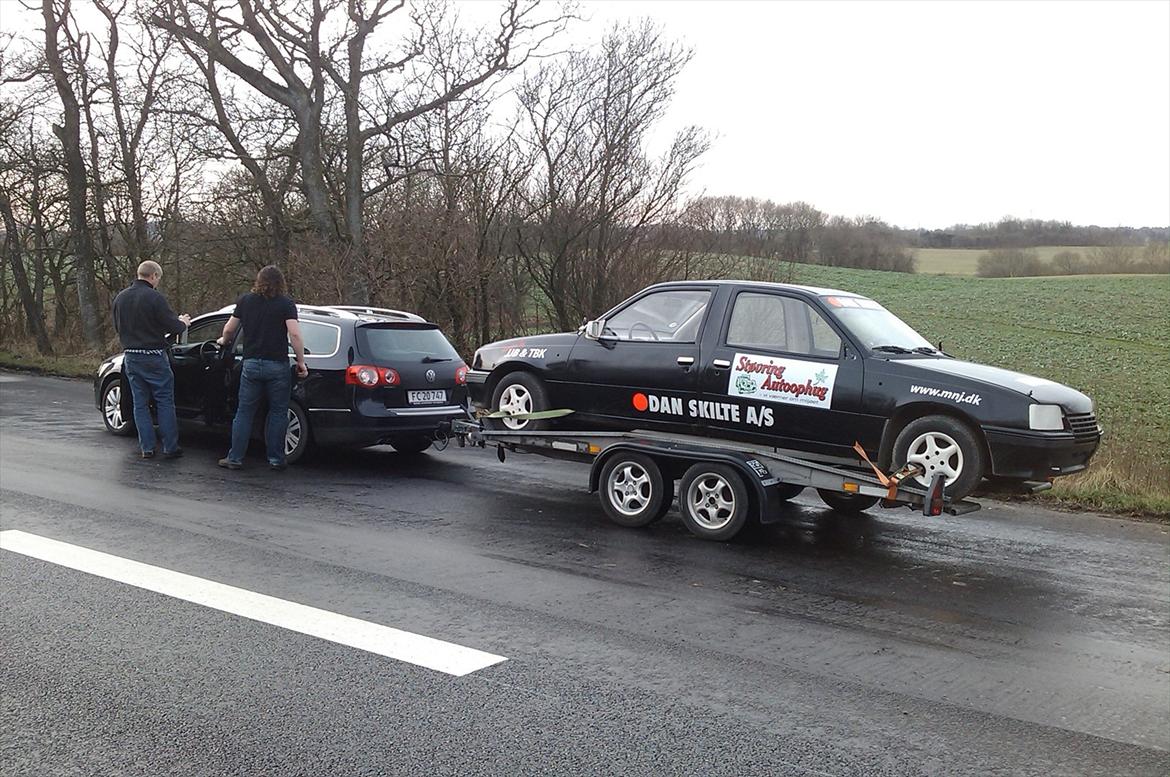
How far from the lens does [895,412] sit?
23.6 ft

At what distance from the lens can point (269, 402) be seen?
1027cm

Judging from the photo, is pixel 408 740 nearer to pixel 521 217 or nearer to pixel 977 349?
pixel 521 217

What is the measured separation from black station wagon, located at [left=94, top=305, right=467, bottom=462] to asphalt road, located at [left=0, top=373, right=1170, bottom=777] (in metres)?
1.50

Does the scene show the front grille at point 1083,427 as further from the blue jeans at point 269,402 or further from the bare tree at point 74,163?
the bare tree at point 74,163

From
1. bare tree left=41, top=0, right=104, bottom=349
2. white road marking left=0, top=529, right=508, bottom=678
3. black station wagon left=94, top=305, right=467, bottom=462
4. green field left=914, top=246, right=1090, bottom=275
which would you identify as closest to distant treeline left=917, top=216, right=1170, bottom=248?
green field left=914, top=246, right=1090, bottom=275

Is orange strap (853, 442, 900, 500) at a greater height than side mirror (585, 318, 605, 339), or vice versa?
side mirror (585, 318, 605, 339)

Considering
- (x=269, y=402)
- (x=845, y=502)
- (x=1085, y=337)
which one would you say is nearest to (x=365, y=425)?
(x=269, y=402)

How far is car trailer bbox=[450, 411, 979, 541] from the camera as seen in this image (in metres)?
7.07

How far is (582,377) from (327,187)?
16.1 m

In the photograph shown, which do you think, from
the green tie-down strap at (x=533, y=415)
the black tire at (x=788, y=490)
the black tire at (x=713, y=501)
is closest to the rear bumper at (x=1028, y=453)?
the black tire at (x=788, y=490)

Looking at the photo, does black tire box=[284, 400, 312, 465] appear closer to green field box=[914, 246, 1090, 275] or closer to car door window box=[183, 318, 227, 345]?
car door window box=[183, 318, 227, 345]

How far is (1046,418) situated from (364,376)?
623cm

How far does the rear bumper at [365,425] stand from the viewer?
10.2 meters

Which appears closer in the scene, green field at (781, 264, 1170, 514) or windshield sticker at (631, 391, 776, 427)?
windshield sticker at (631, 391, 776, 427)
